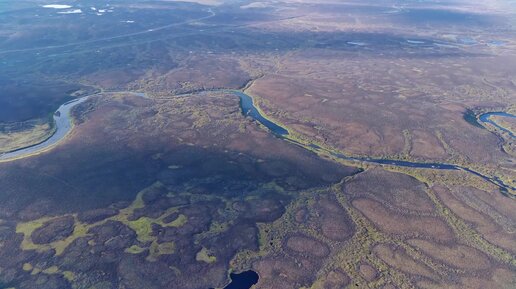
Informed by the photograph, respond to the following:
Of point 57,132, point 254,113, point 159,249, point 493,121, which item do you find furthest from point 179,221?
point 493,121

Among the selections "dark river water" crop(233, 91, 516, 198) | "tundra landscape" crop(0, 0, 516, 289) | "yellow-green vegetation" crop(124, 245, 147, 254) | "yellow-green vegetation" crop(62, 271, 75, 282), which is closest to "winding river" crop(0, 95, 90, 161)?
"tundra landscape" crop(0, 0, 516, 289)

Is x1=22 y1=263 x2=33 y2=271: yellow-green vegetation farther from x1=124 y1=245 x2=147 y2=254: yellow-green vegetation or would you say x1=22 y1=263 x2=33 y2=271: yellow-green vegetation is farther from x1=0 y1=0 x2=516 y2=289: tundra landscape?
x1=124 y1=245 x2=147 y2=254: yellow-green vegetation

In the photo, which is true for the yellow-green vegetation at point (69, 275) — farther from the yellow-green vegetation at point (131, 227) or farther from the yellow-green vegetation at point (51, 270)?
the yellow-green vegetation at point (131, 227)

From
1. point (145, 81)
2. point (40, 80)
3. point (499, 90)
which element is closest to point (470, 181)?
point (499, 90)

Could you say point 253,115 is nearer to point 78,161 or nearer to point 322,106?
point 322,106

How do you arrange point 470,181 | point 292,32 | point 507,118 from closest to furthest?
point 470,181
point 507,118
point 292,32

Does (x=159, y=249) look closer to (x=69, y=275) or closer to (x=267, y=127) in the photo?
(x=69, y=275)
